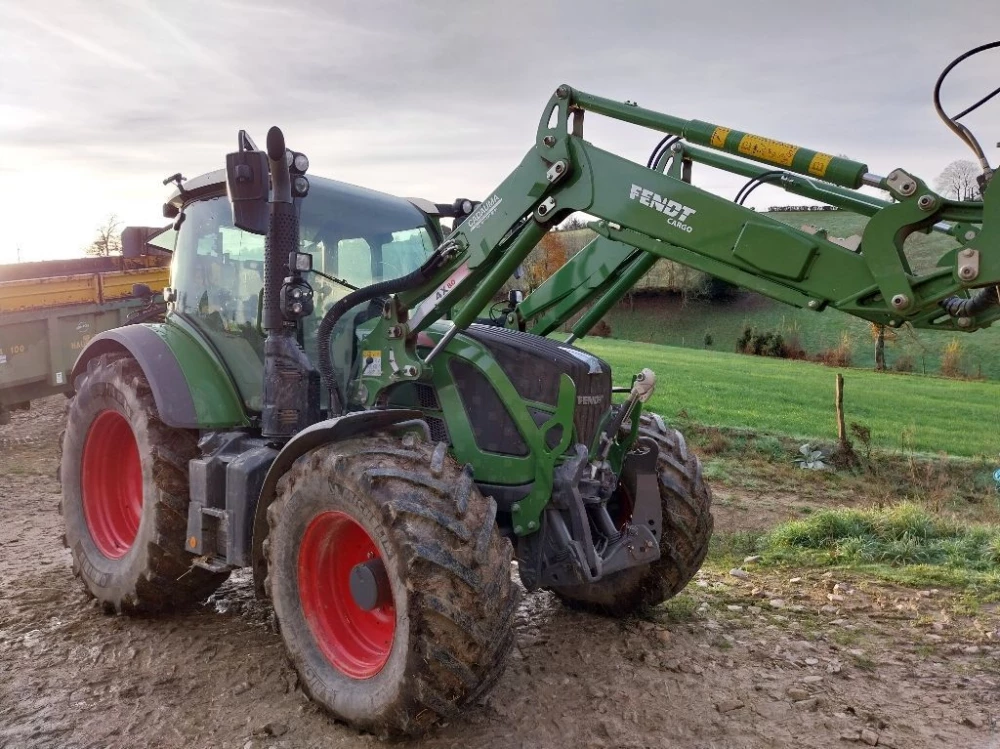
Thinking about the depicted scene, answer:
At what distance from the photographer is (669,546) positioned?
4.60 meters

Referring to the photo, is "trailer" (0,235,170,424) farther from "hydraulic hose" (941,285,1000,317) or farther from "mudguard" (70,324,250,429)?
"hydraulic hose" (941,285,1000,317)

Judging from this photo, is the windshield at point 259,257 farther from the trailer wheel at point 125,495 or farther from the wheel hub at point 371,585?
the wheel hub at point 371,585

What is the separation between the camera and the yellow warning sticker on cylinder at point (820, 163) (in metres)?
2.96

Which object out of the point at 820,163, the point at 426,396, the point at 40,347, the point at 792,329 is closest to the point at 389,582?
the point at 426,396

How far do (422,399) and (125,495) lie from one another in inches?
91.5

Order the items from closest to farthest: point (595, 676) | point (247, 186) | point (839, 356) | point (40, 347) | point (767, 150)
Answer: point (767, 150) → point (247, 186) → point (595, 676) → point (40, 347) → point (839, 356)

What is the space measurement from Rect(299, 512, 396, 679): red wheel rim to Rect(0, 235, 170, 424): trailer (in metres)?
6.45

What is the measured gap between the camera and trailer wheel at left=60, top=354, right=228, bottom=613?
4.44 metres

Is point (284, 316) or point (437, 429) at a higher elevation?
point (284, 316)

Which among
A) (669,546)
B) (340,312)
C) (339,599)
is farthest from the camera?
(669,546)

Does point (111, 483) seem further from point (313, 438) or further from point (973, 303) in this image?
point (973, 303)

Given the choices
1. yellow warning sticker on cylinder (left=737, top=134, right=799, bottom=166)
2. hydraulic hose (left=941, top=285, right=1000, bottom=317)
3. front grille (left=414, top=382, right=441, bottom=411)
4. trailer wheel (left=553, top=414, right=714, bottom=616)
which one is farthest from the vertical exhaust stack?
hydraulic hose (left=941, top=285, right=1000, bottom=317)

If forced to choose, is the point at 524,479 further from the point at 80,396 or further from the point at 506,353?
the point at 80,396

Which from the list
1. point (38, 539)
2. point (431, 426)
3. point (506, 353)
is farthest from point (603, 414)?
point (38, 539)
